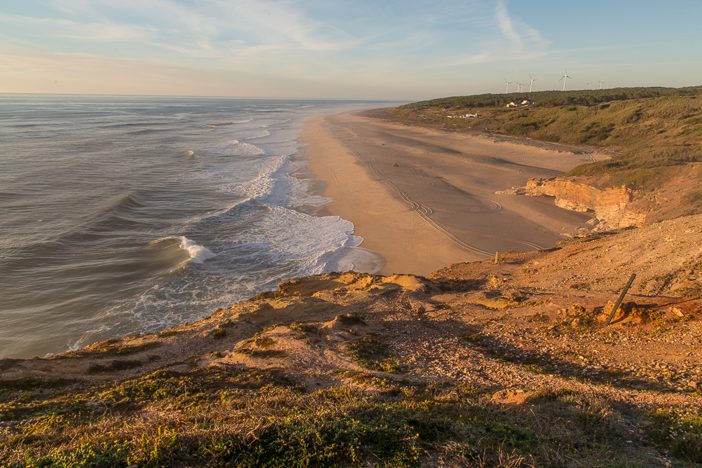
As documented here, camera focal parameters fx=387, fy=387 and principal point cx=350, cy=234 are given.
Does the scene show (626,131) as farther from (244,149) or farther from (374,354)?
(374,354)

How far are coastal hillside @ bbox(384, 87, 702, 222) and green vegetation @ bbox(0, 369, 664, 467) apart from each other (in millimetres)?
18048

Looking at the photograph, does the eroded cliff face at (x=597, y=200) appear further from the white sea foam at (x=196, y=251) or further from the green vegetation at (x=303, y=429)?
the white sea foam at (x=196, y=251)

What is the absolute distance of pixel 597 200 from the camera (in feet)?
76.0

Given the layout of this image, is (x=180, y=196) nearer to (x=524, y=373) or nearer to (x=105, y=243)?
(x=105, y=243)

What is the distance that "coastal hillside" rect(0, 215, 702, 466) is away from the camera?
432 cm

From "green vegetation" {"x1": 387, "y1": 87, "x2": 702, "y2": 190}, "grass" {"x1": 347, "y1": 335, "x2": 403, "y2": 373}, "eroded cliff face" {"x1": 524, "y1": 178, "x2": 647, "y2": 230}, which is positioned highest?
"green vegetation" {"x1": 387, "y1": 87, "x2": 702, "y2": 190}

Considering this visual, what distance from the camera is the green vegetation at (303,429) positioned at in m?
4.09

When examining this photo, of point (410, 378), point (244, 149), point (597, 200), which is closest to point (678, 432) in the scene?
point (410, 378)

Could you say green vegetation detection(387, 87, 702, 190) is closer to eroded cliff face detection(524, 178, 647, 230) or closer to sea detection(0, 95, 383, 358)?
eroded cliff face detection(524, 178, 647, 230)

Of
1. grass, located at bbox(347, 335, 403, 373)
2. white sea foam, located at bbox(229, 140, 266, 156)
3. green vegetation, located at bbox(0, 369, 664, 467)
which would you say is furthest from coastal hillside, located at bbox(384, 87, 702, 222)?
white sea foam, located at bbox(229, 140, 266, 156)

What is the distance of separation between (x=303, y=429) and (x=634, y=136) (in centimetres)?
5683

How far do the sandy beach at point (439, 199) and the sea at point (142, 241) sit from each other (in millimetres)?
1939

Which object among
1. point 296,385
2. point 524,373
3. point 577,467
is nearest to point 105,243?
point 296,385

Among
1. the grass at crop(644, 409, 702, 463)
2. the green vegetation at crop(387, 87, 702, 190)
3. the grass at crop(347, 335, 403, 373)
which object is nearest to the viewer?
the grass at crop(644, 409, 702, 463)
